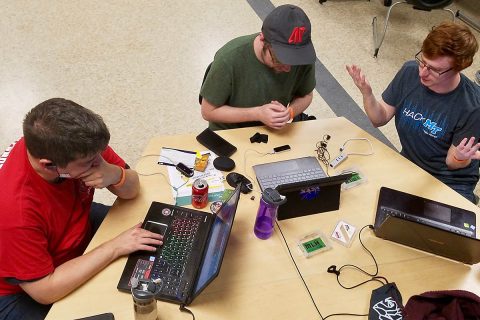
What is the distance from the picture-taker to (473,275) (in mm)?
1425

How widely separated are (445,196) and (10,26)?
12.1 ft

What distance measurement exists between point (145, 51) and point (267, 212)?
255cm

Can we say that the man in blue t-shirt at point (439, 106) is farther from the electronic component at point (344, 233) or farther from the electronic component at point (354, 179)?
the electronic component at point (344, 233)

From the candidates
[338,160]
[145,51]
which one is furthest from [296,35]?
[145,51]

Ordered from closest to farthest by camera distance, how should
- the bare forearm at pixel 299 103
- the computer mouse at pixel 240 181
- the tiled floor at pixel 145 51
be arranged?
1. the computer mouse at pixel 240 181
2. the bare forearm at pixel 299 103
3. the tiled floor at pixel 145 51

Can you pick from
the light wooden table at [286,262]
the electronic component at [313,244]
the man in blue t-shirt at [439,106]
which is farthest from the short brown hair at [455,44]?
the electronic component at [313,244]

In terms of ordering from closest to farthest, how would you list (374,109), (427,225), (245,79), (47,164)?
(47,164)
(427,225)
(245,79)
(374,109)

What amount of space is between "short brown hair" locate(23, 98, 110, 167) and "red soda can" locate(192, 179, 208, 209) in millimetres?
392

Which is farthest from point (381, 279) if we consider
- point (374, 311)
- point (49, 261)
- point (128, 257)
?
point (49, 261)

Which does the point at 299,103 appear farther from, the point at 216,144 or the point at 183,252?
the point at 183,252

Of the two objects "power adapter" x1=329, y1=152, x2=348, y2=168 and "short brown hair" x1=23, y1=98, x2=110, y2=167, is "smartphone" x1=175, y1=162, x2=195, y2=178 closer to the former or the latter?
"short brown hair" x1=23, y1=98, x2=110, y2=167

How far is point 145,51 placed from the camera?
353 centimetres

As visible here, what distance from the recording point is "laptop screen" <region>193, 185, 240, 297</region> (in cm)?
120

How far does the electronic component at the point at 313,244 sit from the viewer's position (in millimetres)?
1436
